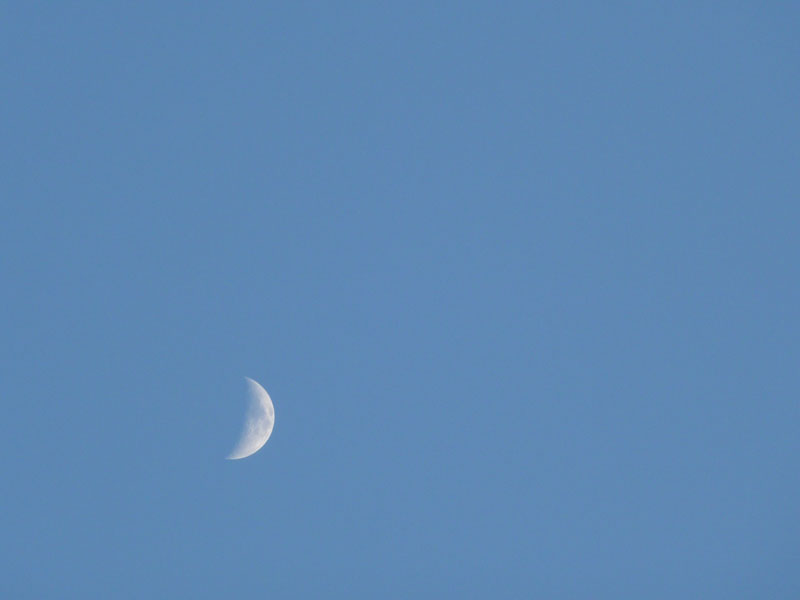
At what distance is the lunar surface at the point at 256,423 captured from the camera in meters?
6.54

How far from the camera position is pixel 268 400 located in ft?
22.5

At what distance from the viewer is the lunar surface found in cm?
654

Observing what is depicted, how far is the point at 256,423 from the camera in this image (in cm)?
660

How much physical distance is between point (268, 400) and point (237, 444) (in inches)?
17.6

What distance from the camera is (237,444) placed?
6.53 metres
